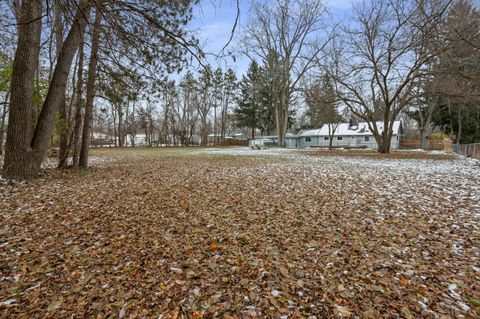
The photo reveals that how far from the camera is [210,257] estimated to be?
2570mm

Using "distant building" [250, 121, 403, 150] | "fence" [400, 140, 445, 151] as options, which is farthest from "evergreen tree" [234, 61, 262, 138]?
"fence" [400, 140, 445, 151]

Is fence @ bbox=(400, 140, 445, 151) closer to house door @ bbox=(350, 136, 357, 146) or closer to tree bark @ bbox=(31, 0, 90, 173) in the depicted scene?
house door @ bbox=(350, 136, 357, 146)

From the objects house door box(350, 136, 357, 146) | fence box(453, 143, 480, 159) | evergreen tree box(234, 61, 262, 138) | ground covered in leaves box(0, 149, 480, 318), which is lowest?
ground covered in leaves box(0, 149, 480, 318)

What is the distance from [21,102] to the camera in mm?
5473

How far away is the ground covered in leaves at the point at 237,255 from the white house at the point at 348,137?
112 ft

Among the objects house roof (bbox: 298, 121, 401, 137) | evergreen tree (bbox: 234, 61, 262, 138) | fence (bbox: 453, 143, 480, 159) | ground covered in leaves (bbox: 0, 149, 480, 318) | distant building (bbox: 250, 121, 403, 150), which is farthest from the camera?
evergreen tree (bbox: 234, 61, 262, 138)

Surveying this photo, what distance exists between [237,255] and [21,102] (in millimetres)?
6232

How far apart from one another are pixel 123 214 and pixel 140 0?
3.43 m

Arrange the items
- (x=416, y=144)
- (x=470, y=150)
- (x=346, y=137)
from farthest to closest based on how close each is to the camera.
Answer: (x=346, y=137), (x=416, y=144), (x=470, y=150)

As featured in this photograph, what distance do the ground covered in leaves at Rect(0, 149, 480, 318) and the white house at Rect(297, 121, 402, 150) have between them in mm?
34239

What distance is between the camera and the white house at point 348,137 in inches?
1384

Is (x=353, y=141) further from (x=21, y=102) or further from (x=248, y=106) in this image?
(x=21, y=102)

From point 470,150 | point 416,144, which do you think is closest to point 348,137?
point 416,144

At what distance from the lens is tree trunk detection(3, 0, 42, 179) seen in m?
5.36
